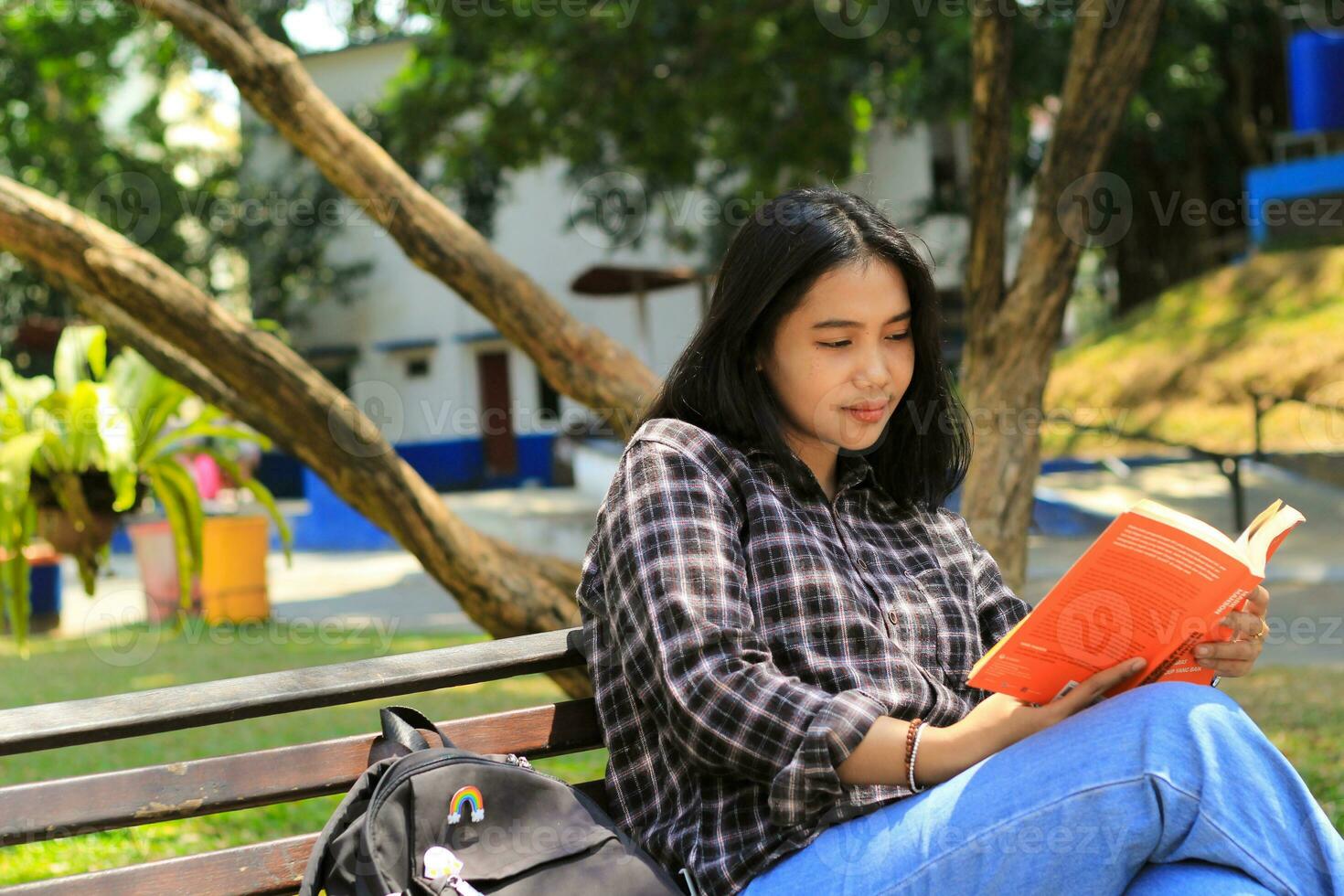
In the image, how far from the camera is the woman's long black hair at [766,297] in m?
2.15

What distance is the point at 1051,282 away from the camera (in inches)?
165

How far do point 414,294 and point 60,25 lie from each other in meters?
16.7

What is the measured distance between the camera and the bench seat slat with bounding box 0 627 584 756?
189 centimetres

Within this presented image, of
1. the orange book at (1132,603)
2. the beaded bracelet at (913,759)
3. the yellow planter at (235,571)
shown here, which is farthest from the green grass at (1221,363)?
the beaded bracelet at (913,759)

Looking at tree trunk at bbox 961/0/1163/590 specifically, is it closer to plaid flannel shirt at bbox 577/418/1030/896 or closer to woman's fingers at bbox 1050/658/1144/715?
plaid flannel shirt at bbox 577/418/1030/896

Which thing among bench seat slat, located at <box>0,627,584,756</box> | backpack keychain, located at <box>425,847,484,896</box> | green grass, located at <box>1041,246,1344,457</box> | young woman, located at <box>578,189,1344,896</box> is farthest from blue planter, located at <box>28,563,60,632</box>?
backpack keychain, located at <box>425,847,484,896</box>

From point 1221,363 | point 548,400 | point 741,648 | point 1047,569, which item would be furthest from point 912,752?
point 548,400

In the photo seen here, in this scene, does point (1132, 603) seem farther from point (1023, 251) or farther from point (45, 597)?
point (45, 597)

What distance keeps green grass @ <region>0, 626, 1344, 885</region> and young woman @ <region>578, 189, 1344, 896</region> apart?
1.07 m

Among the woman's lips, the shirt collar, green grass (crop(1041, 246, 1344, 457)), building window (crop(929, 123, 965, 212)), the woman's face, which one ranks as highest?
building window (crop(929, 123, 965, 212))

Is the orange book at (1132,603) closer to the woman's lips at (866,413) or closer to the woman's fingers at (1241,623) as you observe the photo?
the woman's fingers at (1241,623)

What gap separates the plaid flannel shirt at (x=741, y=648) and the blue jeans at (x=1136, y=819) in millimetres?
174

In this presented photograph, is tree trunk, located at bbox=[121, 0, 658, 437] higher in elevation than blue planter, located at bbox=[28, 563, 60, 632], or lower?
higher

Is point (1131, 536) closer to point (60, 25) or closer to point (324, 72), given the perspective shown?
point (60, 25)
